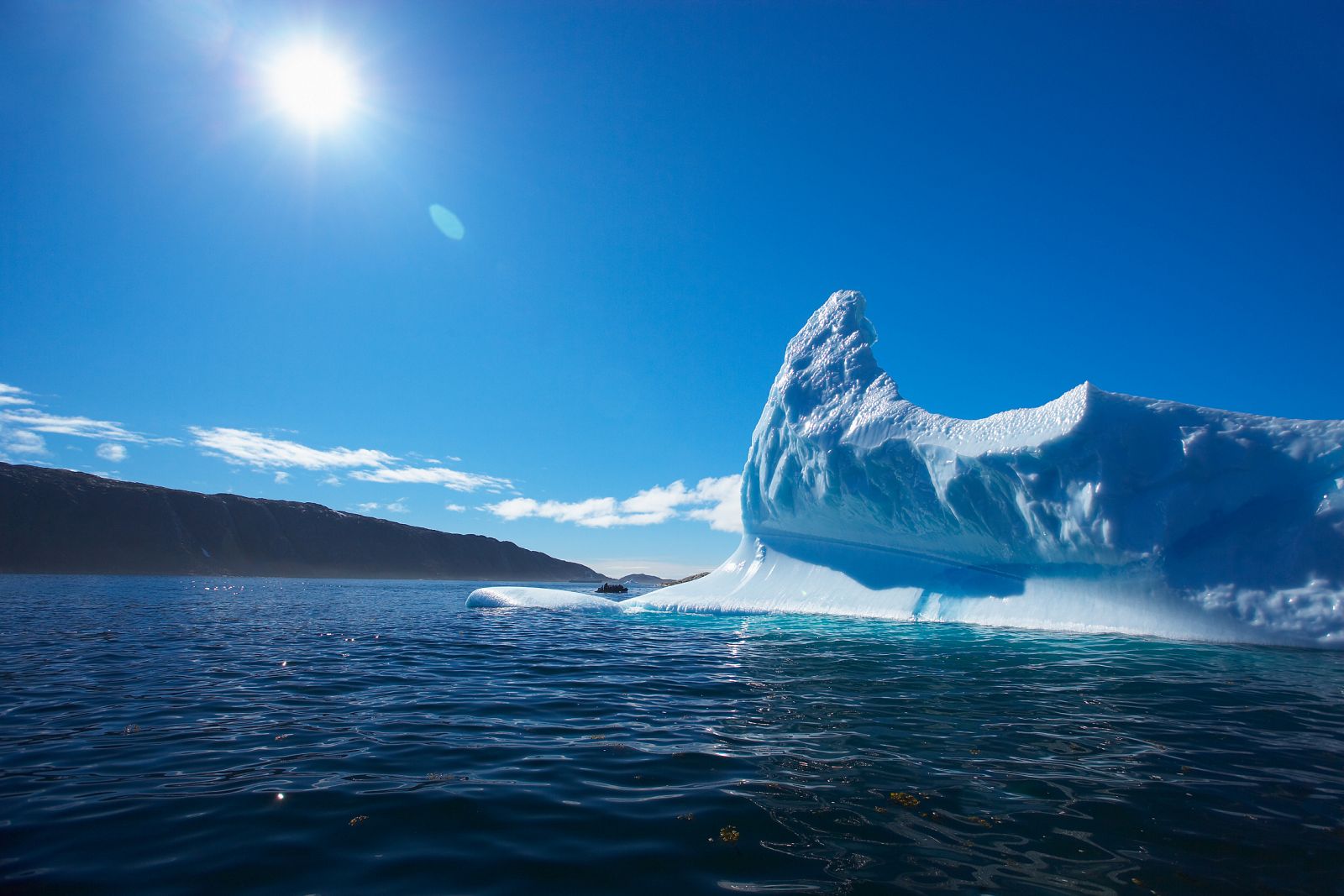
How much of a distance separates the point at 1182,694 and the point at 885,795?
231 inches

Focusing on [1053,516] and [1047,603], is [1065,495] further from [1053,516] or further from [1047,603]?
[1047,603]

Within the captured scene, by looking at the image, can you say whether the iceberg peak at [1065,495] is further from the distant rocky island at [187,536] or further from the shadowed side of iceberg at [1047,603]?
the distant rocky island at [187,536]

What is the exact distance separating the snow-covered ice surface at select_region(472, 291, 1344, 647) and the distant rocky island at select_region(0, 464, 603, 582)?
390 feet

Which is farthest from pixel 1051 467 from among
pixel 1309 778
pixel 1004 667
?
pixel 1309 778

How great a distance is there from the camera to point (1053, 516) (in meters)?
14.2

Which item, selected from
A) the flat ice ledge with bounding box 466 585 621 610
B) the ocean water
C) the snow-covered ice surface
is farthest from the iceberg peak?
the flat ice ledge with bounding box 466 585 621 610

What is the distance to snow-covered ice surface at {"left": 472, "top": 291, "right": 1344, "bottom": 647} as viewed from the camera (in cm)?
1195

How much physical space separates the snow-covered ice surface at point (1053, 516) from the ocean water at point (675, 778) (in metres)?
2.77

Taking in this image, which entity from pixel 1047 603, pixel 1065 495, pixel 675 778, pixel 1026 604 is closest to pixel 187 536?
pixel 1026 604

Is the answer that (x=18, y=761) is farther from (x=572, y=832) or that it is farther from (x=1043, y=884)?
(x=1043, y=884)

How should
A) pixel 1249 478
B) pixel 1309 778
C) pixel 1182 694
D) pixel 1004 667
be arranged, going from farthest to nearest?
pixel 1249 478 → pixel 1004 667 → pixel 1182 694 → pixel 1309 778

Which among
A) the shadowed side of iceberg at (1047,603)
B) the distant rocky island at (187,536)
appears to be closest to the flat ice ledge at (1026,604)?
the shadowed side of iceberg at (1047,603)

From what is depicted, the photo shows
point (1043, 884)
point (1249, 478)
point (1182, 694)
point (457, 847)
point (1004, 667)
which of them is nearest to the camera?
point (1043, 884)

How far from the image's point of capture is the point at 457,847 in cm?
353
